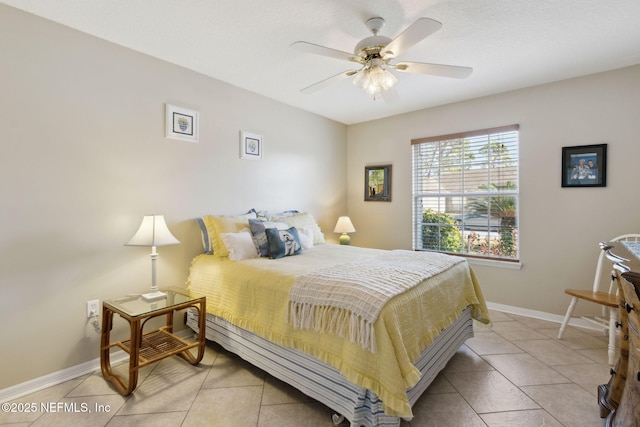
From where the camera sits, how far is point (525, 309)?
Result: 3.20 meters

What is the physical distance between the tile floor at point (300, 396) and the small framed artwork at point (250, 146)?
197cm

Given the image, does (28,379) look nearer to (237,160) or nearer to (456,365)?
(237,160)

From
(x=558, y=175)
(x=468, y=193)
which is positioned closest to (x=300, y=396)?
(x=468, y=193)

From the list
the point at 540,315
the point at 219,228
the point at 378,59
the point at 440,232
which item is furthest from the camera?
the point at 440,232

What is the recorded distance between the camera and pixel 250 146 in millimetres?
3266

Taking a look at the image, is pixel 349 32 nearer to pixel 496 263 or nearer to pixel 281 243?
pixel 281 243

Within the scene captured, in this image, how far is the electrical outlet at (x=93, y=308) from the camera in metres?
2.19

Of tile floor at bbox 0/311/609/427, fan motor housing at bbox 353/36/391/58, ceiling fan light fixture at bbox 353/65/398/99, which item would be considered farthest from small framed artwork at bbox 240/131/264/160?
tile floor at bbox 0/311/609/427

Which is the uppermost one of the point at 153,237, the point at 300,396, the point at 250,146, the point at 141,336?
the point at 250,146

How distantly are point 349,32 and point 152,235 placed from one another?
204 centimetres

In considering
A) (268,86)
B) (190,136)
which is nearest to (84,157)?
(190,136)

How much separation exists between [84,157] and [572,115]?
4.30 metres

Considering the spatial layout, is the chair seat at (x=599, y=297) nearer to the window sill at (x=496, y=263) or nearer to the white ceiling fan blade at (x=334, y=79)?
the window sill at (x=496, y=263)

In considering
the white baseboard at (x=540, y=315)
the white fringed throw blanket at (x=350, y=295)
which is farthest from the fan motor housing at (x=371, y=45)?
the white baseboard at (x=540, y=315)
